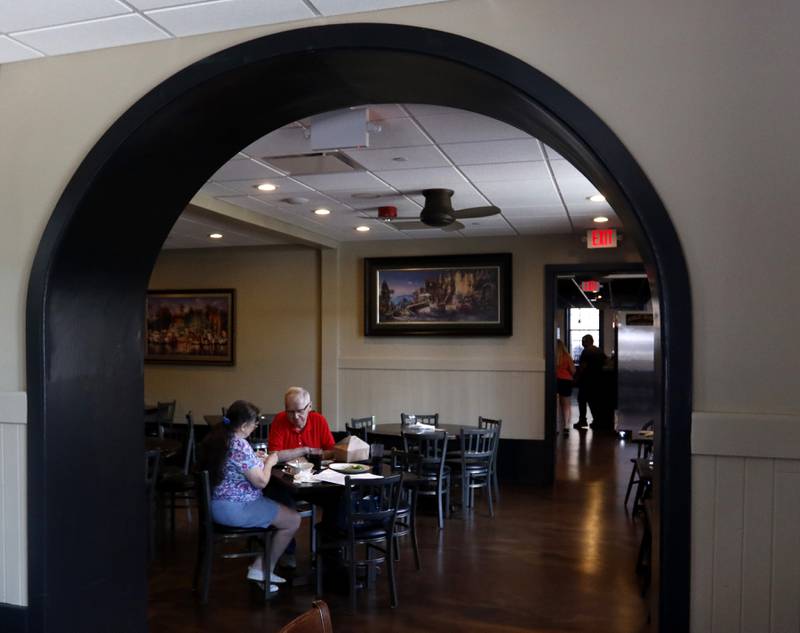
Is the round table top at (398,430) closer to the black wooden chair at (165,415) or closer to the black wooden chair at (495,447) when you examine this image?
the black wooden chair at (495,447)

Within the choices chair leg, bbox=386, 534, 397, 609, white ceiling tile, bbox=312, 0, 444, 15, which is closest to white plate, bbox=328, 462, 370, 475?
chair leg, bbox=386, 534, 397, 609

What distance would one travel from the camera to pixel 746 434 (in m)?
2.33

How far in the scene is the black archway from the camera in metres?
2.41

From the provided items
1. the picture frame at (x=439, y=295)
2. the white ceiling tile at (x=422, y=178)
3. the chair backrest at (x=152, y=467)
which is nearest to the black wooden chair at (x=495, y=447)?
the picture frame at (x=439, y=295)

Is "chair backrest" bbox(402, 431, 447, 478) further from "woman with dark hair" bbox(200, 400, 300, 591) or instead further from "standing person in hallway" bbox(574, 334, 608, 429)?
"standing person in hallway" bbox(574, 334, 608, 429)

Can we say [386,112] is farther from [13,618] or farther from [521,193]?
[13,618]

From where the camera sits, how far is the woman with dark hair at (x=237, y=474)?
4648 millimetres

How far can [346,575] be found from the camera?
5.03 metres

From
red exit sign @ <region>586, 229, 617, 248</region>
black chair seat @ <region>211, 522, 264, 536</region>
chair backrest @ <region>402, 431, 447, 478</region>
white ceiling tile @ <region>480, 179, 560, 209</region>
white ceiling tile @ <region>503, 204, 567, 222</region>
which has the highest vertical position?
white ceiling tile @ <region>480, 179, 560, 209</region>

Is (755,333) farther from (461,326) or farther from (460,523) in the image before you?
(461,326)

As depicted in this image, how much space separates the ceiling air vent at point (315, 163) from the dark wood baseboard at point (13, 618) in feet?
9.75

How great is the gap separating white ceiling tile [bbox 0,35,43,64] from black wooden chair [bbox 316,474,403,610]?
2802 millimetres

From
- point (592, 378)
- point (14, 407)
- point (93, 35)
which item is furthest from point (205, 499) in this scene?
point (592, 378)

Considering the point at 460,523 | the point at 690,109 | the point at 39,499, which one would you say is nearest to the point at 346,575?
the point at 460,523
